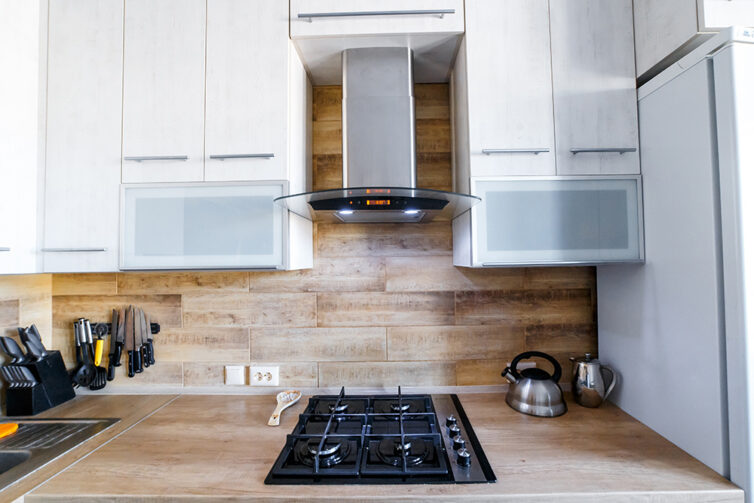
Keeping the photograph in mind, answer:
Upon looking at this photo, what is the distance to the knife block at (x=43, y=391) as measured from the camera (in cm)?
149

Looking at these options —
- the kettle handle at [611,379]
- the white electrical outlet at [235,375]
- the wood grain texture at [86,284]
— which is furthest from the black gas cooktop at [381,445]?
the wood grain texture at [86,284]

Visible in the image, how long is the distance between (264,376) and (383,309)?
61cm

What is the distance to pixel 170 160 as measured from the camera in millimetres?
1377

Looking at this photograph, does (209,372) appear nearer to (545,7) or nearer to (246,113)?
(246,113)

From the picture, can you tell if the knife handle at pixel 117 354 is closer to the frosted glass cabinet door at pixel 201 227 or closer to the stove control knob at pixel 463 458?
the frosted glass cabinet door at pixel 201 227

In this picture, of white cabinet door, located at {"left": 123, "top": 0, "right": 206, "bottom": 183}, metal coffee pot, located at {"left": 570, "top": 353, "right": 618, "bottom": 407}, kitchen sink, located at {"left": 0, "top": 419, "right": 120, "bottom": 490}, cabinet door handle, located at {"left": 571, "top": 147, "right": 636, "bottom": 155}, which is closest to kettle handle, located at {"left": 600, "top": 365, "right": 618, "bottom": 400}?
metal coffee pot, located at {"left": 570, "top": 353, "right": 618, "bottom": 407}

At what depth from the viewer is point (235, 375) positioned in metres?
1.70

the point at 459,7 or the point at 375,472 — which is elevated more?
the point at 459,7

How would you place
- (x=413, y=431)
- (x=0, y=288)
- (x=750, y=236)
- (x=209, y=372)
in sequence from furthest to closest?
(x=209, y=372) < (x=0, y=288) < (x=413, y=431) < (x=750, y=236)

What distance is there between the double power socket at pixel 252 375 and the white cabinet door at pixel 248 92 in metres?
0.86

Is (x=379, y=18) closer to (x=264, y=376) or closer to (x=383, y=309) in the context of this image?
(x=383, y=309)

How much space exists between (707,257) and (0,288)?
2.53 meters

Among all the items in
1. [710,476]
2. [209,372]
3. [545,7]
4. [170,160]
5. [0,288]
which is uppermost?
[545,7]

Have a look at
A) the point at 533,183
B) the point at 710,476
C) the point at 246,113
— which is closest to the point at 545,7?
the point at 533,183
